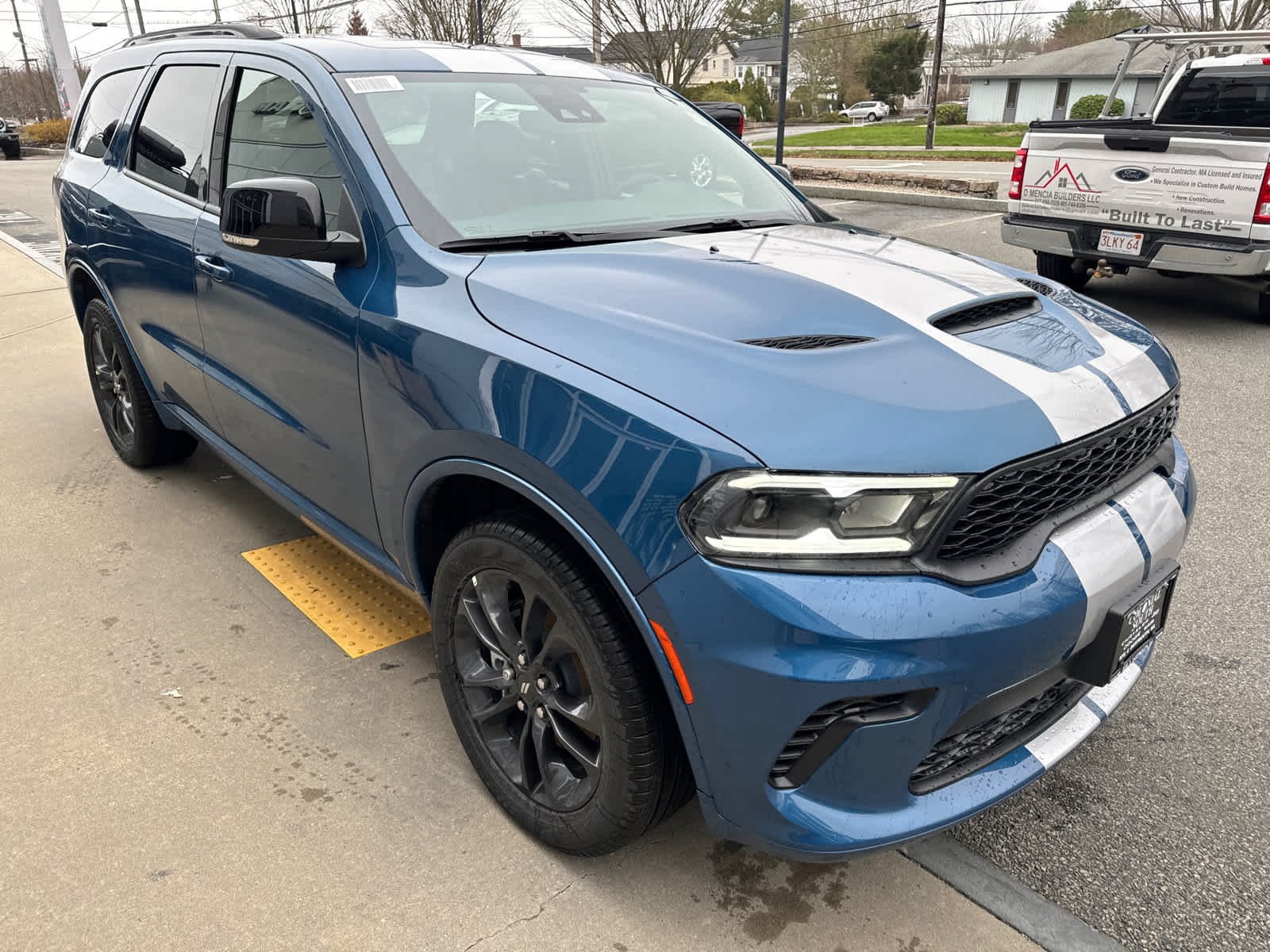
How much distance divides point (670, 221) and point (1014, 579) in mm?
1512

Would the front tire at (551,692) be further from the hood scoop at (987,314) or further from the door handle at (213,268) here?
the door handle at (213,268)

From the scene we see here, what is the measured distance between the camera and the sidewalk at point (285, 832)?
6.57 ft

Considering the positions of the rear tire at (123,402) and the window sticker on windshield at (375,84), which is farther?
the rear tire at (123,402)

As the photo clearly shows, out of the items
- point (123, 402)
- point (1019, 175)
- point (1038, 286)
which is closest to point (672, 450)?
point (1038, 286)

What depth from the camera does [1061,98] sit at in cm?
5256

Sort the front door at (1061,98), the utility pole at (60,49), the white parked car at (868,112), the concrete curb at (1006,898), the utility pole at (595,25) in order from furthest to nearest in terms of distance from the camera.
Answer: the white parked car at (868,112) < the front door at (1061,98) < the utility pole at (595,25) < the utility pole at (60,49) < the concrete curb at (1006,898)

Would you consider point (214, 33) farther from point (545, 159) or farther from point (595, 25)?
point (595, 25)

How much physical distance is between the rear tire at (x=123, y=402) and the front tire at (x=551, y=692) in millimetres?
2559

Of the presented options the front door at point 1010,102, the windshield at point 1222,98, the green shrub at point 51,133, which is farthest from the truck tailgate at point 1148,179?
the front door at point 1010,102

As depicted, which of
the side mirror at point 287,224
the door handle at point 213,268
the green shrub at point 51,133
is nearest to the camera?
the side mirror at point 287,224

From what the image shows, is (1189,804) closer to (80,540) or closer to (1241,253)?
(80,540)

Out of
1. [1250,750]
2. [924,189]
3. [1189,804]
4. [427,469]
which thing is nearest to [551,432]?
[427,469]

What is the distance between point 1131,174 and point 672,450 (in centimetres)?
588

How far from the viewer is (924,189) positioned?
12758 mm
